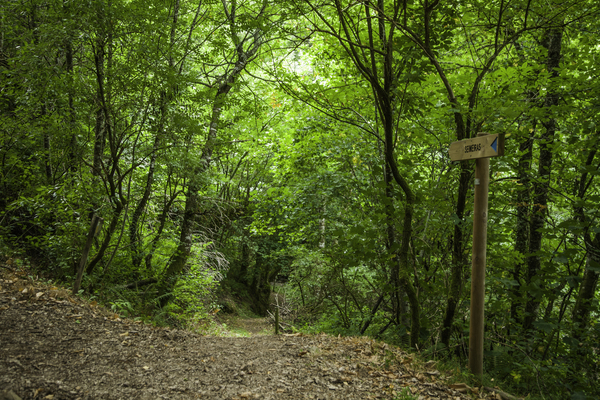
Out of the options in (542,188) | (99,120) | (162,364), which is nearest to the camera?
(162,364)

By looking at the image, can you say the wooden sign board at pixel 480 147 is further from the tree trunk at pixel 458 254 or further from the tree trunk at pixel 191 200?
the tree trunk at pixel 191 200

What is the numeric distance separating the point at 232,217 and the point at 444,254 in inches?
380

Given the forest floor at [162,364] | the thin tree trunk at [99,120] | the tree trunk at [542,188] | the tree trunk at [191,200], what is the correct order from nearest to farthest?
the forest floor at [162,364] < the tree trunk at [542,188] < the thin tree trunk at [99,120] < the tree trunk at [191,200]

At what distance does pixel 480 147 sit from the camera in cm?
356

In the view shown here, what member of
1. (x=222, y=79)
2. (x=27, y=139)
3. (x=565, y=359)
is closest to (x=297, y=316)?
(x=565, y=359)

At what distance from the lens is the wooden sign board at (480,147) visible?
3471 millimetres

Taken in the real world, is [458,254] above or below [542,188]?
below

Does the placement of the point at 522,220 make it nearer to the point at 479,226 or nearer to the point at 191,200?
the point at 479,226

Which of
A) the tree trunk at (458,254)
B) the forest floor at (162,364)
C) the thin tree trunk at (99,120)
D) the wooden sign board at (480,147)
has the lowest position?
the forest floor at (162,364)

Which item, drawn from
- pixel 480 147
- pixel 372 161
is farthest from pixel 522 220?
pixel 480 147

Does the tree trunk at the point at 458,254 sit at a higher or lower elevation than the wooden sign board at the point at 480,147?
lower

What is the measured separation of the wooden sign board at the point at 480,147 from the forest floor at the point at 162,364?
2.32 m

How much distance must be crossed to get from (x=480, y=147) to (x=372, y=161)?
10.1ft

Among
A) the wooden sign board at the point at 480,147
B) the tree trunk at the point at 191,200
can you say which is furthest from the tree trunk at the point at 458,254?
the tree trunk at the point at 191,200
